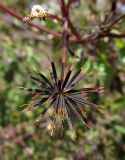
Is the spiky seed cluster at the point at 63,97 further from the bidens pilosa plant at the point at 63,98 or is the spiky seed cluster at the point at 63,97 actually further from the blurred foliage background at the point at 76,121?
the blurred foliage background at the point at 76,121

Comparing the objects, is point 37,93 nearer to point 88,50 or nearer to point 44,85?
point 44,85

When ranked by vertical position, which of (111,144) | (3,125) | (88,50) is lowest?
(111,144)

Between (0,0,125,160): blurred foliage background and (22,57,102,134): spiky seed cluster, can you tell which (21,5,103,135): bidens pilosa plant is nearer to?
(22,57,102,134): spiky seed cluster

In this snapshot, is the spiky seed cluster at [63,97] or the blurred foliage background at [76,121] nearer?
the spiky seed cluster at [63,97]

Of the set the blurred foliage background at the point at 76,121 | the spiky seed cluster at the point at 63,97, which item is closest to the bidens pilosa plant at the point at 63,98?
the spiky seed cluster at the point at 63,97

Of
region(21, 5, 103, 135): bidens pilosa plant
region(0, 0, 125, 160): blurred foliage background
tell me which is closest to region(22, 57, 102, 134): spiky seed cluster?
region(21, 5, 103, 135): bidens pilosa plant

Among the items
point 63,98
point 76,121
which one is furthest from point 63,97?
point 76,121

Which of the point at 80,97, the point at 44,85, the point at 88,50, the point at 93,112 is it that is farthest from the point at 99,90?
the point at 93,112

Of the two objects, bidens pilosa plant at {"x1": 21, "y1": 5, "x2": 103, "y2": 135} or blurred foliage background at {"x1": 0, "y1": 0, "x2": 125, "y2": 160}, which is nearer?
bidens pilosa plant at {"x1": 21, "y1": 5, "x2": 103, "y2": 135}

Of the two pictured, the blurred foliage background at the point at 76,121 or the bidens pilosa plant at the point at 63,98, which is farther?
the blurred foliage background at the point at 76,121

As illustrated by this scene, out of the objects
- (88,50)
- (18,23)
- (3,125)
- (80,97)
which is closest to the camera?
(80,97)

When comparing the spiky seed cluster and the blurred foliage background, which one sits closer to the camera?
the spiky seed cluster
